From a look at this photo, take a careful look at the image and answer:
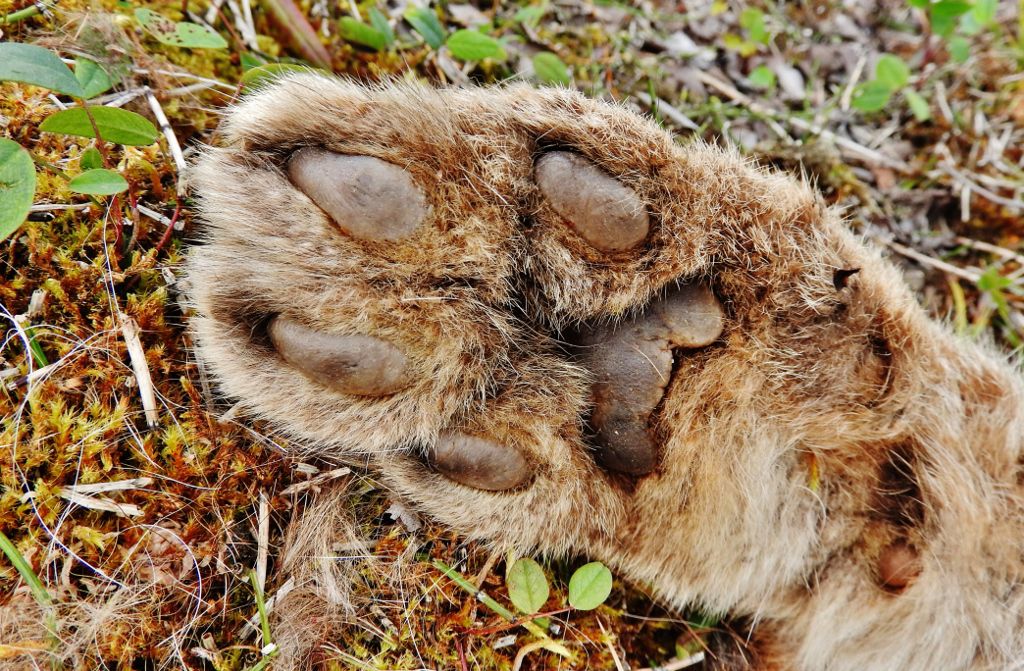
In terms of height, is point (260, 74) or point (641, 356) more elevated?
point (260, 74)

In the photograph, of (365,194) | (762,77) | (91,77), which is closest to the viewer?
(365,194)

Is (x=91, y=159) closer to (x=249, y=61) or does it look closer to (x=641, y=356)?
(x=249, y=61)

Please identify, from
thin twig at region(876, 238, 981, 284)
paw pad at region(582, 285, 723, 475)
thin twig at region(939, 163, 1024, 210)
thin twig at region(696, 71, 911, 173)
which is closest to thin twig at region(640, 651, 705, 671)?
paw pad at region(582, 285, 723, 475)

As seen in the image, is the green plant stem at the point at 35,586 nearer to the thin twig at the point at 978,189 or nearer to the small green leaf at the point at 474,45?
the small green leaf at the point at 474,45

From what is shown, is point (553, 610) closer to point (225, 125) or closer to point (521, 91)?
point (521, 91)

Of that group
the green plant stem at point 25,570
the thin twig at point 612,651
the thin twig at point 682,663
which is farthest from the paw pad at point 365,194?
the thin twig at point 682,663

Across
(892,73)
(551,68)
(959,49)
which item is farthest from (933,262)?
(551,68)

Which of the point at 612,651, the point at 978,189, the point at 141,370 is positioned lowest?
the point at 612,651

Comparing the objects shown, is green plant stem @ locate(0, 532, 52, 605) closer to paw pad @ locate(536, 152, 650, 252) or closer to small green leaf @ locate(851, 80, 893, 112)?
paw pad @ locate(536, 152, 650, 252)
